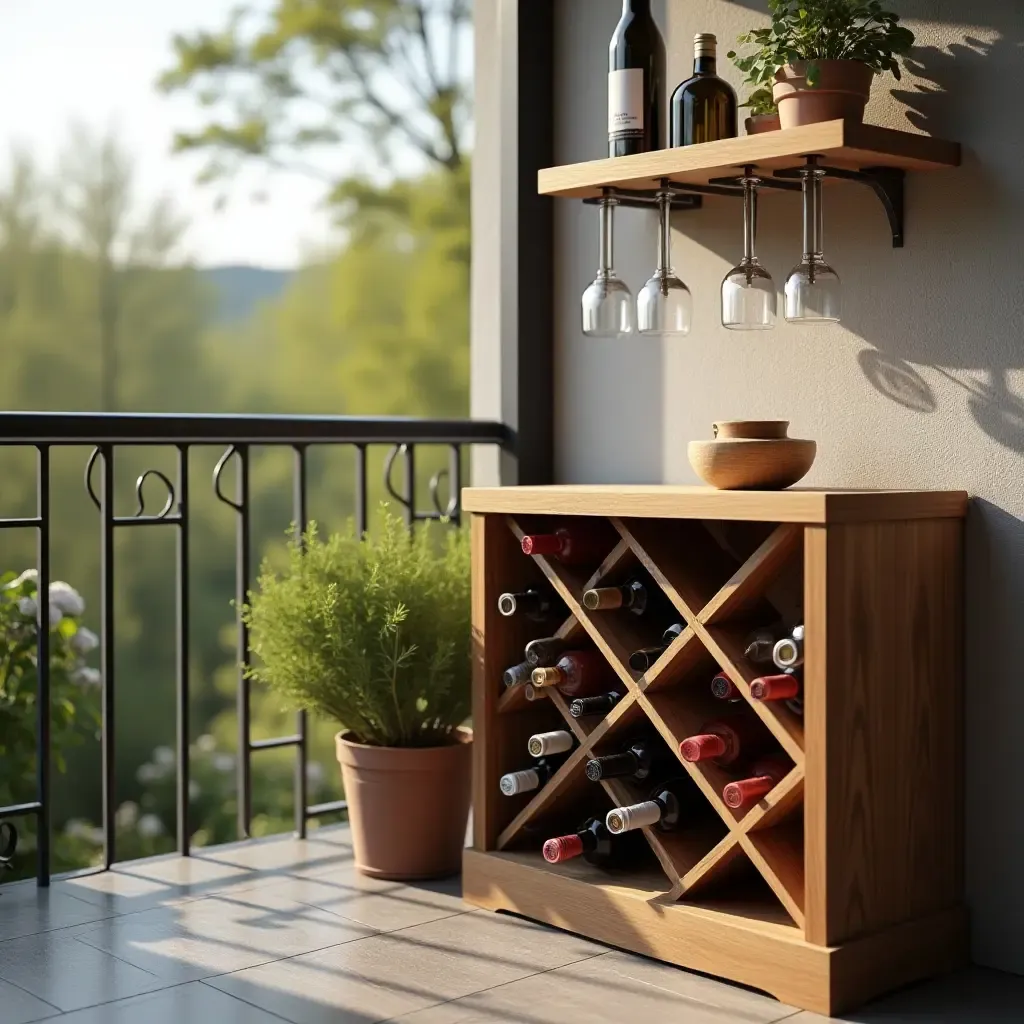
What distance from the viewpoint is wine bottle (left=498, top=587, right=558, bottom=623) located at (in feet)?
8.84

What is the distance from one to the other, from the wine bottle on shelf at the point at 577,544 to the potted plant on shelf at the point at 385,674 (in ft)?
1.01

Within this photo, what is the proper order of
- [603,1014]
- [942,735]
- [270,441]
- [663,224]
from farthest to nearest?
[270,441]
[663,224]
[942,735]
[603,1014]

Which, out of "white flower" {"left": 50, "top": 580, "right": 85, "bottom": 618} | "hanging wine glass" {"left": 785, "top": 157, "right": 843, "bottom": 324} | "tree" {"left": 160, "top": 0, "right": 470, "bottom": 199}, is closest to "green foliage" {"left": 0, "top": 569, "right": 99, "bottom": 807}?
"white flower" {"left": 50, "top": 580, "right": 85, "bottom": 618}

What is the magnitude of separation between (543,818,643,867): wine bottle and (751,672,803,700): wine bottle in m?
0.45

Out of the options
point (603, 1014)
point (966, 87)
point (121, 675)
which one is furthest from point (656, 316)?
point (121, 675)

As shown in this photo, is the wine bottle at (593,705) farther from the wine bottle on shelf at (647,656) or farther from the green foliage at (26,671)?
the green foliage at (26,671)

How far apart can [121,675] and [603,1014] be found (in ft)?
31.2

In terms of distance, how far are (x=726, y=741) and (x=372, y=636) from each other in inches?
29.9

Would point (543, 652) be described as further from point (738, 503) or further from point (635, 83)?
point (635, 83)

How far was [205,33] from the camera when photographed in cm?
1182

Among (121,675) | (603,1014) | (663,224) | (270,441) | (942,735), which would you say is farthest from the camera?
(121,675)

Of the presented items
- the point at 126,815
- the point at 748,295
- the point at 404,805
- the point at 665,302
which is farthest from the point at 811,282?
the point at 126,815

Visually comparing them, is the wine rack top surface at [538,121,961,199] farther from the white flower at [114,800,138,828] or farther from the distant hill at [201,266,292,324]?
the distant hill at [201,266,292,324]

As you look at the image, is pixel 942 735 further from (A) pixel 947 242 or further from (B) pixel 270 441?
(B) pixel 270 441
